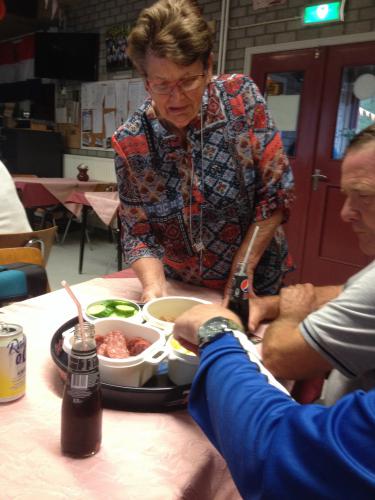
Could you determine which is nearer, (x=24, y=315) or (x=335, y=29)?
(x=24, y=315)

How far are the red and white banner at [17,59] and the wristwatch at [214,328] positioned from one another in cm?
731

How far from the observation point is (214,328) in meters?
0.78

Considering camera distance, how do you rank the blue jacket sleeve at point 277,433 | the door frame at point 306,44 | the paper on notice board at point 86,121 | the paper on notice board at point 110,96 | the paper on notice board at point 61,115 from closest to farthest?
the blue jacket sleeve at point 277,433, the door frame at point 306,44, the paper on notice board at point 110,96, the paper on notice board at point 86,121, the paper on notice board at point 61,115

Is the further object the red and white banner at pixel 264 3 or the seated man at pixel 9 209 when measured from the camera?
the red and white banner at pixel 264 3

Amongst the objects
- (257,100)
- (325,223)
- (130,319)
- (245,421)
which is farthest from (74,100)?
(245,421)

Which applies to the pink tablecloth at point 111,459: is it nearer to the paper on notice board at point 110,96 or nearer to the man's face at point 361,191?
the man's face at point 361,191

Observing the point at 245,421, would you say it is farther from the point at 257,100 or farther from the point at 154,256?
the point at 257,100

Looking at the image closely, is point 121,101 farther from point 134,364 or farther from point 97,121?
point 134,364

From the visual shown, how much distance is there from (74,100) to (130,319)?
6.25 meters

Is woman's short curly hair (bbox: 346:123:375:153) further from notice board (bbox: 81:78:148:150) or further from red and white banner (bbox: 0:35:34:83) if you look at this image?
red and white banner (bbox: 0:35:34:83)

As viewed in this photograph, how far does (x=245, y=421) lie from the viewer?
1.99 ft

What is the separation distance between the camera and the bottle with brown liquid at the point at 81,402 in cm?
65

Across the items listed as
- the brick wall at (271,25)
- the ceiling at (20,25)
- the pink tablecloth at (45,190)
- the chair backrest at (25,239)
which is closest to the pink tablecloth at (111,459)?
the chair backrest at (25,239)

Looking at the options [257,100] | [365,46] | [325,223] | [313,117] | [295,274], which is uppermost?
[365,46]
